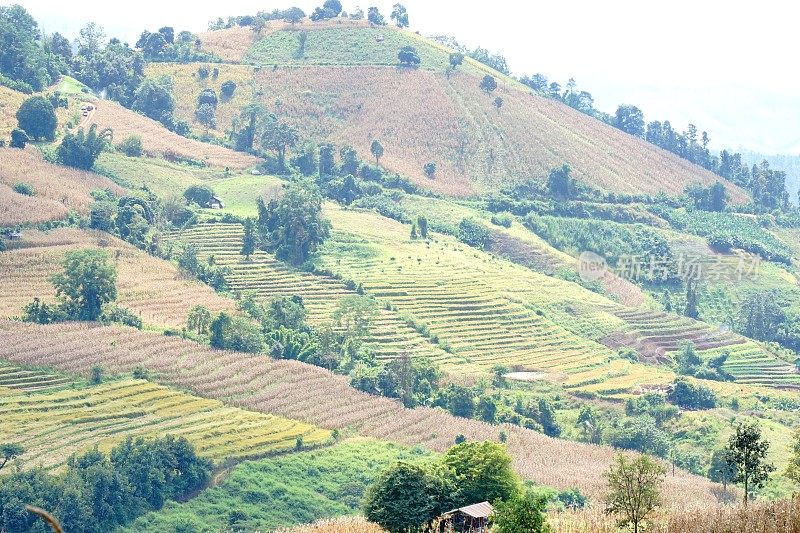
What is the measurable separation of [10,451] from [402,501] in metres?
21.9

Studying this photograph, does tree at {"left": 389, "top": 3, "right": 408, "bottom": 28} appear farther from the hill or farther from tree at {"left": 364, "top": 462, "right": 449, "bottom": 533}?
tree at {"left": 364, "top": 462, "right": 449, "bottom": 533}

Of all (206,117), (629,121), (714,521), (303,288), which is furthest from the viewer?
(629,121)

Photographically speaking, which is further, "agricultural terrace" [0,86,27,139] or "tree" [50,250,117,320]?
"agricultural terrace" [0,86,27,139]

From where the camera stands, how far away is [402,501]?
3681 cm

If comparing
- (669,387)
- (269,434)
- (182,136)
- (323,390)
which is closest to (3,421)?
(269,434)

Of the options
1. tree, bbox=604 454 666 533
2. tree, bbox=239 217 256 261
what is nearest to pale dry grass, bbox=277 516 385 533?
tree, bbox=604 454 666 533

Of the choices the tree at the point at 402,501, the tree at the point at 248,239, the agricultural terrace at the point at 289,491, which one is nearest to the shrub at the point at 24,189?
A: the tree at the point at 248,239

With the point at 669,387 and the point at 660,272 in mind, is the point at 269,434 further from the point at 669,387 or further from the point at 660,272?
the point at 660,272

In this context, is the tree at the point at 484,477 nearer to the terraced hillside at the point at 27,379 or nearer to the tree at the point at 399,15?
the terraced hillside at the point at 27,379

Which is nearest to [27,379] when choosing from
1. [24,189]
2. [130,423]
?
[130,423]

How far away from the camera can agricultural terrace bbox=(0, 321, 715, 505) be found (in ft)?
200

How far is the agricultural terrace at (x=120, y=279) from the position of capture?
70.8 meters

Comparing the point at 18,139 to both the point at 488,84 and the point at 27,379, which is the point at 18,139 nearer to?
the point at 27,379

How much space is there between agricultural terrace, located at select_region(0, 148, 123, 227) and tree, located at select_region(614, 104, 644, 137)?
55.3 metres
